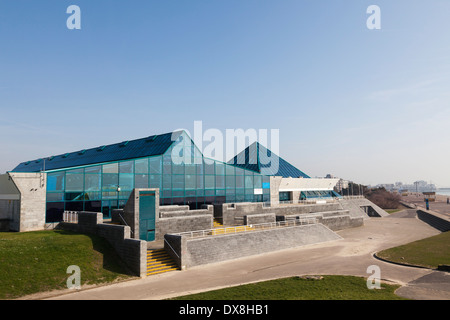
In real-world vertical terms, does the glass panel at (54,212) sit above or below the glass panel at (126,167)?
below

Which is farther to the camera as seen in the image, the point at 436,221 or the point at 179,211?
the point at 436,221

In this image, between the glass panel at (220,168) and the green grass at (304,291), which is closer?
the green grass at (304,291)

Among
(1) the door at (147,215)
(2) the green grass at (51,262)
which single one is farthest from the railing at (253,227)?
→ (2) the green grass at (51,262)

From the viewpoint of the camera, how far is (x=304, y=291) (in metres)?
17.6

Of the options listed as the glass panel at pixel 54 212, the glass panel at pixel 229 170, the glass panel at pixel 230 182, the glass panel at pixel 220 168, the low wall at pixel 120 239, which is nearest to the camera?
the low wall at pixel 120 239

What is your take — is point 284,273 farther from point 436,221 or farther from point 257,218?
point 436,221

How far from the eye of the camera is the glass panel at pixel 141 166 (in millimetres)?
34562

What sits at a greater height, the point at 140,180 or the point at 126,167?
the point at 126,167

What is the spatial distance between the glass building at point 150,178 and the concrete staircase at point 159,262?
10.0 meters

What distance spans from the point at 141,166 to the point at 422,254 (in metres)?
28.7

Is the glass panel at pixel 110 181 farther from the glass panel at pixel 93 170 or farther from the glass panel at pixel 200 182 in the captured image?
the glass panel at pixel 200 182

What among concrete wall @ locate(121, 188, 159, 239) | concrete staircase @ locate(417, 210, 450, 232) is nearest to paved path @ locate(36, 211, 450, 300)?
concrete wall @ locate(121, 188, 159, 239)

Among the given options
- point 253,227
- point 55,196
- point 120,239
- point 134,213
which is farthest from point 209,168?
point 120,239
